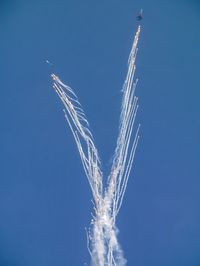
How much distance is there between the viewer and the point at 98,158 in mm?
6109

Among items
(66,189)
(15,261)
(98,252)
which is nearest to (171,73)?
(66,189)

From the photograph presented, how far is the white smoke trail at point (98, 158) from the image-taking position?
6051mm

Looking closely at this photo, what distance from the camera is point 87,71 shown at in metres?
6.24

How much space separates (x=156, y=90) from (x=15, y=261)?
3076 mm

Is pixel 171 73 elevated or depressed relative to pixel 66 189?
elevated

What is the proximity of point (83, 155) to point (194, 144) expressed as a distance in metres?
1.53

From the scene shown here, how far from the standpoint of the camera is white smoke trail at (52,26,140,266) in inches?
238

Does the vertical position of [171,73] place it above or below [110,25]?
below

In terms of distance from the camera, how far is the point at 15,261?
6.41 m

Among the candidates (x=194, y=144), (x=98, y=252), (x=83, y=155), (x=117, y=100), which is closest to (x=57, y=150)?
(x=83, y=155)

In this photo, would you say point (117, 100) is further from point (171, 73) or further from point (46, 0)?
point (46, 0)

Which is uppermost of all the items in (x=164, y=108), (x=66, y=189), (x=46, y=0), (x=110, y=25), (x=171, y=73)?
(x=46, y=0)

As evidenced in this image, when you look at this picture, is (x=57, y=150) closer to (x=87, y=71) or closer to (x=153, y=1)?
(x=87, y=71)

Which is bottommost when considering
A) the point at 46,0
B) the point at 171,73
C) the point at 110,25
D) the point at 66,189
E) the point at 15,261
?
the point at 15,261
